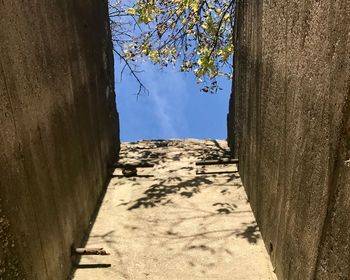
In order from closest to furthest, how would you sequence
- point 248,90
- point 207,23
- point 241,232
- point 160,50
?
point 241,232 < point 248,90 < point 207,23 < point 160,50

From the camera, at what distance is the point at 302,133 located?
339 centimetres

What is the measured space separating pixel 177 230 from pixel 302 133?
2936 millimetres

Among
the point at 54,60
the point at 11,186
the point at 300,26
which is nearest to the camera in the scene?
the point at 11,186

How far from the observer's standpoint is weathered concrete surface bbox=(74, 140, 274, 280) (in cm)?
488

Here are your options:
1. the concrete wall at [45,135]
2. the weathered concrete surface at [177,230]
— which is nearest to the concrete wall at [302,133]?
the weathered concrete surface at [177,230]

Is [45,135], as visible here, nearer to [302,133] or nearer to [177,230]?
[302,133]

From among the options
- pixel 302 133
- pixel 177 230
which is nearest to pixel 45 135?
pixel 302 133

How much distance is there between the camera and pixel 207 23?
9336 millimetres

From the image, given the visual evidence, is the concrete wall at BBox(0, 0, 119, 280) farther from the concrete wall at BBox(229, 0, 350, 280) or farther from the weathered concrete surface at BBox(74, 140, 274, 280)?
the concrete wall at BBox(229, 0, 350, 280)

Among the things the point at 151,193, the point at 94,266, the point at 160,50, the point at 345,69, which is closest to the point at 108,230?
the point at 94,266

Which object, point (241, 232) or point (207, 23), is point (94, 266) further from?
point (207, 23)

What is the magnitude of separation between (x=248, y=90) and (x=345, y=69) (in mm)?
3834

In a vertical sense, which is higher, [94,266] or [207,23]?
[207,23]

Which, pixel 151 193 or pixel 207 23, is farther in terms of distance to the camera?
pixel 207 23
